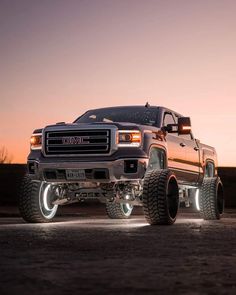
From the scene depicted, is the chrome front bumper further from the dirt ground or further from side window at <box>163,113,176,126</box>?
the dirt ground

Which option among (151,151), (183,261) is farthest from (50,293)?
(151,151)

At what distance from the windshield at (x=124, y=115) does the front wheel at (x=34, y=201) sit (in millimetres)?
1781

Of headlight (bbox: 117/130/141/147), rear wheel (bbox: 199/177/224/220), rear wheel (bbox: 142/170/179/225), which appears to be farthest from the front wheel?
rear wheel (bbox: 199/177/224/220)

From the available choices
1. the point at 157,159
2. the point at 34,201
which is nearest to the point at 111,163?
the point at 157,159

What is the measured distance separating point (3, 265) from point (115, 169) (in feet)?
20.1

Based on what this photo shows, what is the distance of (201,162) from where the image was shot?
1558cm

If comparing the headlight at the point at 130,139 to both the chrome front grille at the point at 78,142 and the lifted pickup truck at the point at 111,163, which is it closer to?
the lifted pickup truck at the point at 111,163

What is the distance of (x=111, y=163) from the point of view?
11859 millimetres

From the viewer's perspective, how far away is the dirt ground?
4660mm

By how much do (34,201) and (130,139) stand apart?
228 cm

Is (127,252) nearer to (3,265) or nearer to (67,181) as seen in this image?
(3,265)

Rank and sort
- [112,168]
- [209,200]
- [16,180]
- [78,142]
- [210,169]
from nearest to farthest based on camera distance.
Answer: [112,168] < [78,142] < [209,200] < [210,169] < [16,180]

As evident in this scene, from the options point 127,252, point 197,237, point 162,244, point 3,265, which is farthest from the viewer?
point 197,237

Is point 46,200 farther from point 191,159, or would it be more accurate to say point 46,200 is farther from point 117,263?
point 117,263
